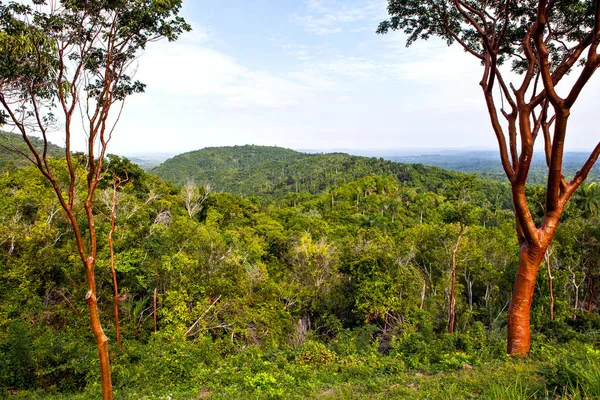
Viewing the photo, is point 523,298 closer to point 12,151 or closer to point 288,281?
point 12,151

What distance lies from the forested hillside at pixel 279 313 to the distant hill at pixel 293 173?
6102 centimetres

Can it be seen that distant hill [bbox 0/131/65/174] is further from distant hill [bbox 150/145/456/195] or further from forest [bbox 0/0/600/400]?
distant hill [bbox 150/145/456/195]

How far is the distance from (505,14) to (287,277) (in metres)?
14.9

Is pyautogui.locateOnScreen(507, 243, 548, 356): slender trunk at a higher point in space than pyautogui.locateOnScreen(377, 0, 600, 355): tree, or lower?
lower

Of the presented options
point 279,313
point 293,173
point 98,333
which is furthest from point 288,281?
point 293,173

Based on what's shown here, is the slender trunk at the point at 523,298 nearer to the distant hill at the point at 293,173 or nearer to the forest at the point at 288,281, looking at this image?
the forest at the point at 288,281

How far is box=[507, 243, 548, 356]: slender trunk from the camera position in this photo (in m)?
4.85

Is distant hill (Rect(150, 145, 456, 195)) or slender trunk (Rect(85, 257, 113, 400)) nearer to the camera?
slender trunk (Rect(85, 257, 113, 400))

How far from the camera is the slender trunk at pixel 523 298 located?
4848 mm

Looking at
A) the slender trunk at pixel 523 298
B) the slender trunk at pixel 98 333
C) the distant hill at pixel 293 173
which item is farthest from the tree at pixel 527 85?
the distant hill at pixel 293 173

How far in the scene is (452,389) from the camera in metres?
4.20

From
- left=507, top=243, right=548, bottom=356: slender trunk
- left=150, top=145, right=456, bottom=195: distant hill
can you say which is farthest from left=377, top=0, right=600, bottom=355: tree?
left=150, top=145, right=456, bottom=195: distant hill

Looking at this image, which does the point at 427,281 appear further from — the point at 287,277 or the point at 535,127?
the point at 535,127

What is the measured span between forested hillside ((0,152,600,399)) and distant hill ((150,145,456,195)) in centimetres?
6102
